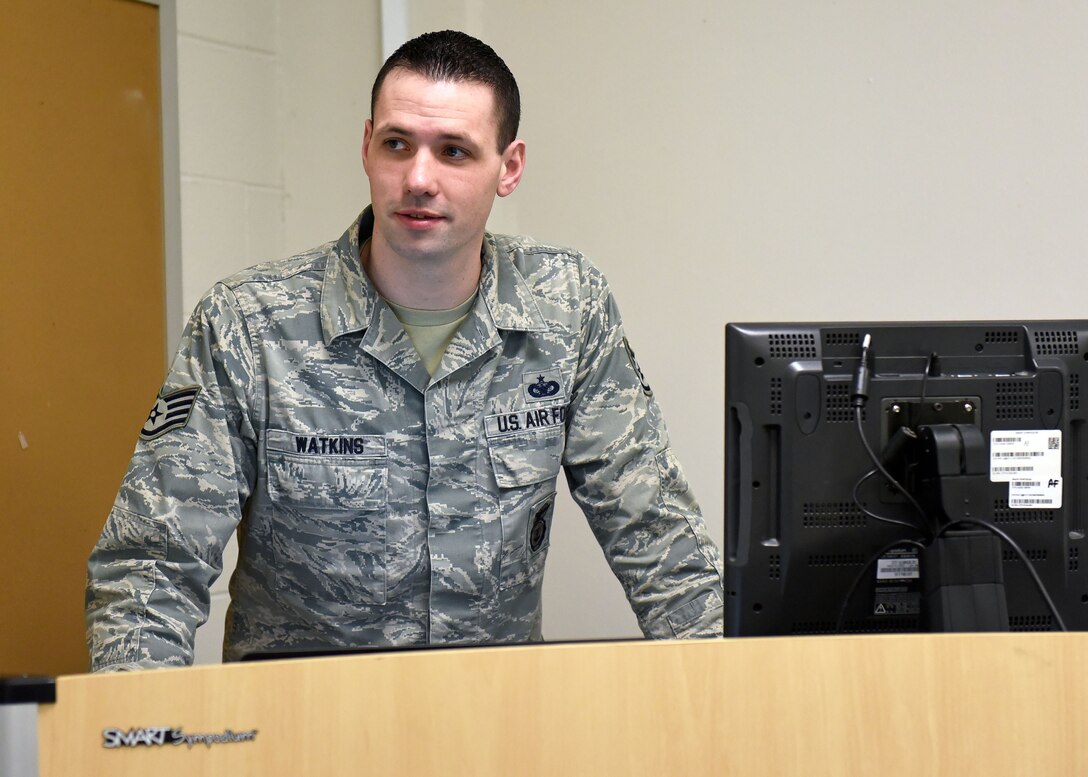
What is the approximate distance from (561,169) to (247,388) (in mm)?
1254

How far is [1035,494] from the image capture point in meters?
1.24

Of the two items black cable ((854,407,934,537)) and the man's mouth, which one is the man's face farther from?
black cable ((854,407,934,537))

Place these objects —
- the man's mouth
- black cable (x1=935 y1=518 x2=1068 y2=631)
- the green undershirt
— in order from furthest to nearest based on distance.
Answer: the green undershirt < the man's mouth < black cable (x1=935 y1=518 x2=1068 y2=631)

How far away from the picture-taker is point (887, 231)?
233 cm

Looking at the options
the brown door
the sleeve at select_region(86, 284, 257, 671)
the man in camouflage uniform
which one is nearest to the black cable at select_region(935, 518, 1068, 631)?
the man in camouflage uniform

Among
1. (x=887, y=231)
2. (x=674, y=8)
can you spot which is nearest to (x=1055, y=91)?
(x=887, y=231)

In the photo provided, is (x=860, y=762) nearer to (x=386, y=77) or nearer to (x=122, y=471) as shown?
(x=386, y=77)

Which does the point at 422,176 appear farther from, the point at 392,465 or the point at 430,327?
the point at 392,465

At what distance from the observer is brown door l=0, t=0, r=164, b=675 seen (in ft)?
7.53

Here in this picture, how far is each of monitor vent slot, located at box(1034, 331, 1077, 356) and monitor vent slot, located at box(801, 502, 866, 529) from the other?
26 centimetres

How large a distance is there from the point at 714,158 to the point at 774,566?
1438 mm

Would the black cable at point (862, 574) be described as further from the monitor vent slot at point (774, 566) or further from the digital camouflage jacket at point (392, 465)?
the digital camouflage jacket at point (392, 465)

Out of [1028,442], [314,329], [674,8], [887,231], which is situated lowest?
[1028,442]

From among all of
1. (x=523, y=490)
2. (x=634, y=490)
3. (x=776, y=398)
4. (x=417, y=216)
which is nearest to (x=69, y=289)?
(x=417, y=216)
